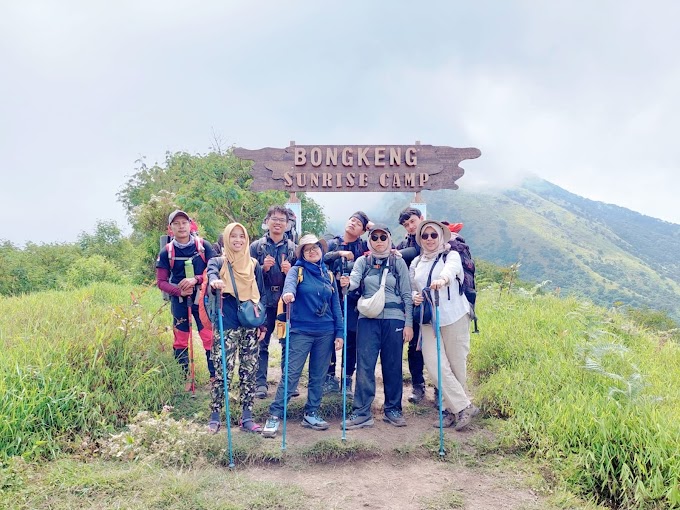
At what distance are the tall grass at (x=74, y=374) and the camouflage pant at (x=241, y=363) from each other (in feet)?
2.59

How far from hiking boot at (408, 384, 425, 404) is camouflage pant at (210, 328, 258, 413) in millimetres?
1968

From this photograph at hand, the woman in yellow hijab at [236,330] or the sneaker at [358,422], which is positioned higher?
the woman in yellow hijab at [236,330]

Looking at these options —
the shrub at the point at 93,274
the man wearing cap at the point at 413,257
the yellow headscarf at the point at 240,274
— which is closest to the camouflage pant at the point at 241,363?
the yellow headscarf at the point at 240,274

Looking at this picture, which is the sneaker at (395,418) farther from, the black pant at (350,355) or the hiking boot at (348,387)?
the black pant at (350,355)

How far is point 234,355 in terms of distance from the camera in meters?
4.45

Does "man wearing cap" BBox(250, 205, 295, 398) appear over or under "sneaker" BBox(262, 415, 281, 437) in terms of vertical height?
over

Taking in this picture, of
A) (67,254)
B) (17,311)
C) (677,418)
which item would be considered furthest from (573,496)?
(67,254)

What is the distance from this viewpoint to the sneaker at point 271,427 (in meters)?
4.30

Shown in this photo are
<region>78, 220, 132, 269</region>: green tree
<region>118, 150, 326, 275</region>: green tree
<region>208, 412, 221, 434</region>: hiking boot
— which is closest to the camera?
<region>208, 412, 221, 434</region>: hiking boot

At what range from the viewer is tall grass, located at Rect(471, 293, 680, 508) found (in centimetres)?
346

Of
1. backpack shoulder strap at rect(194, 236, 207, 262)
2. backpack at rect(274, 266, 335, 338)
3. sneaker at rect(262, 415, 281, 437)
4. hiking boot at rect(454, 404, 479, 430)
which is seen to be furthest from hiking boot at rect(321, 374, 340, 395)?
backpack shoulder strap at rect(194, 236, 207, 262)

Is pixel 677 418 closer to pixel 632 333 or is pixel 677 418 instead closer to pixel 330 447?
pixel 330 447

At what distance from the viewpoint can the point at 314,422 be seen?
4574 mm

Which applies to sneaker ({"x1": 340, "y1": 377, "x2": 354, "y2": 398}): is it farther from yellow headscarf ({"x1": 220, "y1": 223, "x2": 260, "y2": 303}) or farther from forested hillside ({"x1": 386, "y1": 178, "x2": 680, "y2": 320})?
forested hillside ({"x1": 386, "y1": 178, "x2": 680, "y2": 320})
